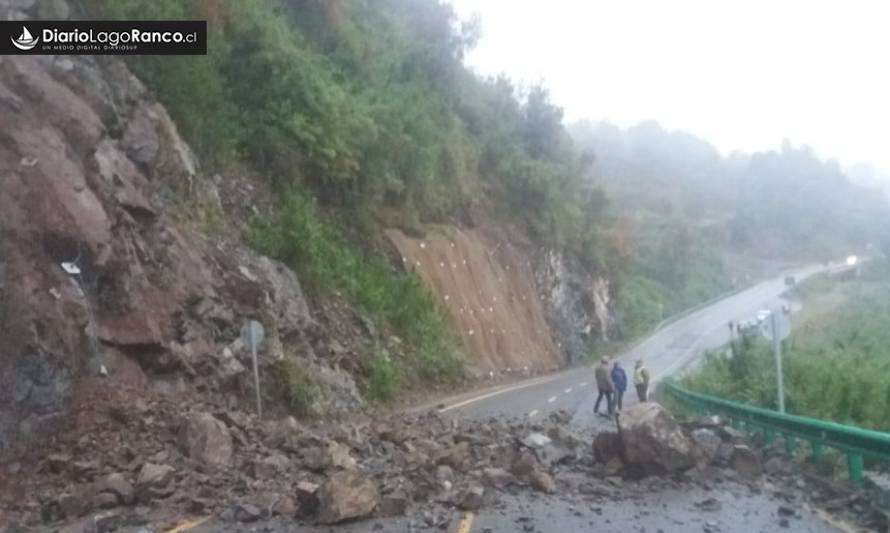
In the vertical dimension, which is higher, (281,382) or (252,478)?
(281,382)

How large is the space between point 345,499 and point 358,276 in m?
21.6

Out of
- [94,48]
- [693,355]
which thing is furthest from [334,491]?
[693,355]

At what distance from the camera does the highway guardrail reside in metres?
11.0

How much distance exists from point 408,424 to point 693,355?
40169mm

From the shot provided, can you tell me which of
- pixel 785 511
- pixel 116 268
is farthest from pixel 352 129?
pixel 785 511

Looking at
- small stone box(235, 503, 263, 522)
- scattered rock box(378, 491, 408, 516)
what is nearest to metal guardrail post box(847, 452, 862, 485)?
scattered rock box(378, 491, 408, 516)

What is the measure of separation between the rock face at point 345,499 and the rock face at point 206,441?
139 inches

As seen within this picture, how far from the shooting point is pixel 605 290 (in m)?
67.4

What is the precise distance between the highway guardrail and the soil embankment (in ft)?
70.7

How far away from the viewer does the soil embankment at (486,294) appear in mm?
Result: 40469

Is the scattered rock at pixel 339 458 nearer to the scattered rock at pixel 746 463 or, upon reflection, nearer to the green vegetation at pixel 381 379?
the scattered rock at pixel 746 463

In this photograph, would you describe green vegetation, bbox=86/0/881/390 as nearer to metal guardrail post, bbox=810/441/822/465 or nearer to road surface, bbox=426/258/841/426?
road surface, bbox=426/258/841/426

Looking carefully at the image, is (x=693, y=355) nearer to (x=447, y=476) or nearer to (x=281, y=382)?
(x=281, y=382)

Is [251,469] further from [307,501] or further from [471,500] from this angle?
[471,500]
